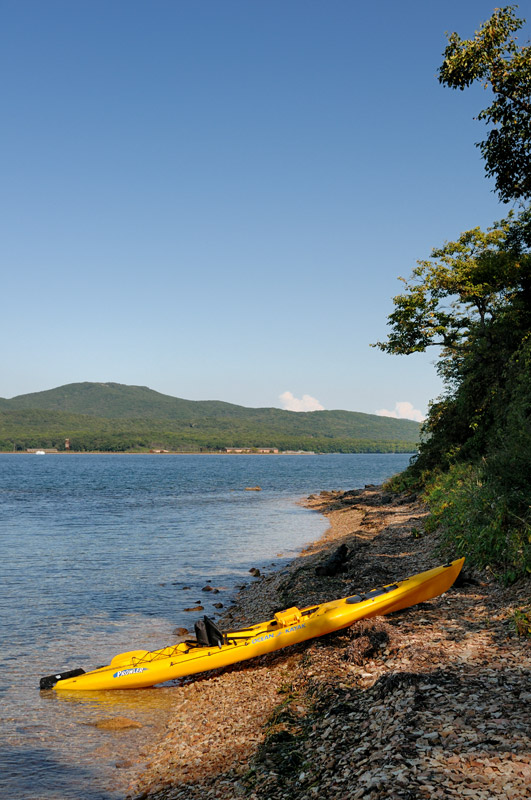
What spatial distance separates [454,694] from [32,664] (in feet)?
30.0

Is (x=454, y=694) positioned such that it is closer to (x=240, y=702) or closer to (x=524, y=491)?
(x=240, y=702)

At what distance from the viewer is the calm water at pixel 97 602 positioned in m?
8.24

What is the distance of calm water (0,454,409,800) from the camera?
8242 mm

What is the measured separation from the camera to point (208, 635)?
1083 centimetres

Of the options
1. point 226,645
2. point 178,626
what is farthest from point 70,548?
point 226,645

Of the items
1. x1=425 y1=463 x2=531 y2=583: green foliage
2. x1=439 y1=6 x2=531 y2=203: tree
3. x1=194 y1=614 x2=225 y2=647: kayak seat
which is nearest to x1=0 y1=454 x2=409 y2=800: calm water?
x1=194 y1=614 x2=225 y2=647: kayak seat

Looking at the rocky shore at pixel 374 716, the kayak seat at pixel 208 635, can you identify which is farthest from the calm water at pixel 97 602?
the kayak seat at pixel 208 635

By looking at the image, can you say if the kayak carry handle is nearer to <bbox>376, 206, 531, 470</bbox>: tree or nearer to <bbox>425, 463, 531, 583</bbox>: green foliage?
<bbox>425, 463, 531, 583</bbox>: green foliage

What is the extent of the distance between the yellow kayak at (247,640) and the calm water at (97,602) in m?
0.31

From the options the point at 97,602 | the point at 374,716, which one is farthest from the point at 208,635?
the point at 97,602

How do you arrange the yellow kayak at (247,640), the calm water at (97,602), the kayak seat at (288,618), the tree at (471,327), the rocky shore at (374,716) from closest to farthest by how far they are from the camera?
1. the rocky shore at (374,716)
2. the calm water at (97,602)
3. the yellow kayak at (247,640)
4. the kayak seat at (288,618)
5. the tree at (471,327)

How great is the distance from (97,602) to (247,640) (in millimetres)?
8127

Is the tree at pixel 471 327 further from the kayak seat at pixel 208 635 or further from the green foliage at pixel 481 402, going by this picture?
the kayak seat at pixel 208 635

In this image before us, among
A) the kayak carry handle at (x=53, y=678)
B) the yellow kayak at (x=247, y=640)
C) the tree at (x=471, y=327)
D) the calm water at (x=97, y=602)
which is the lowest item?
the calm water at (x=97, y=602)
